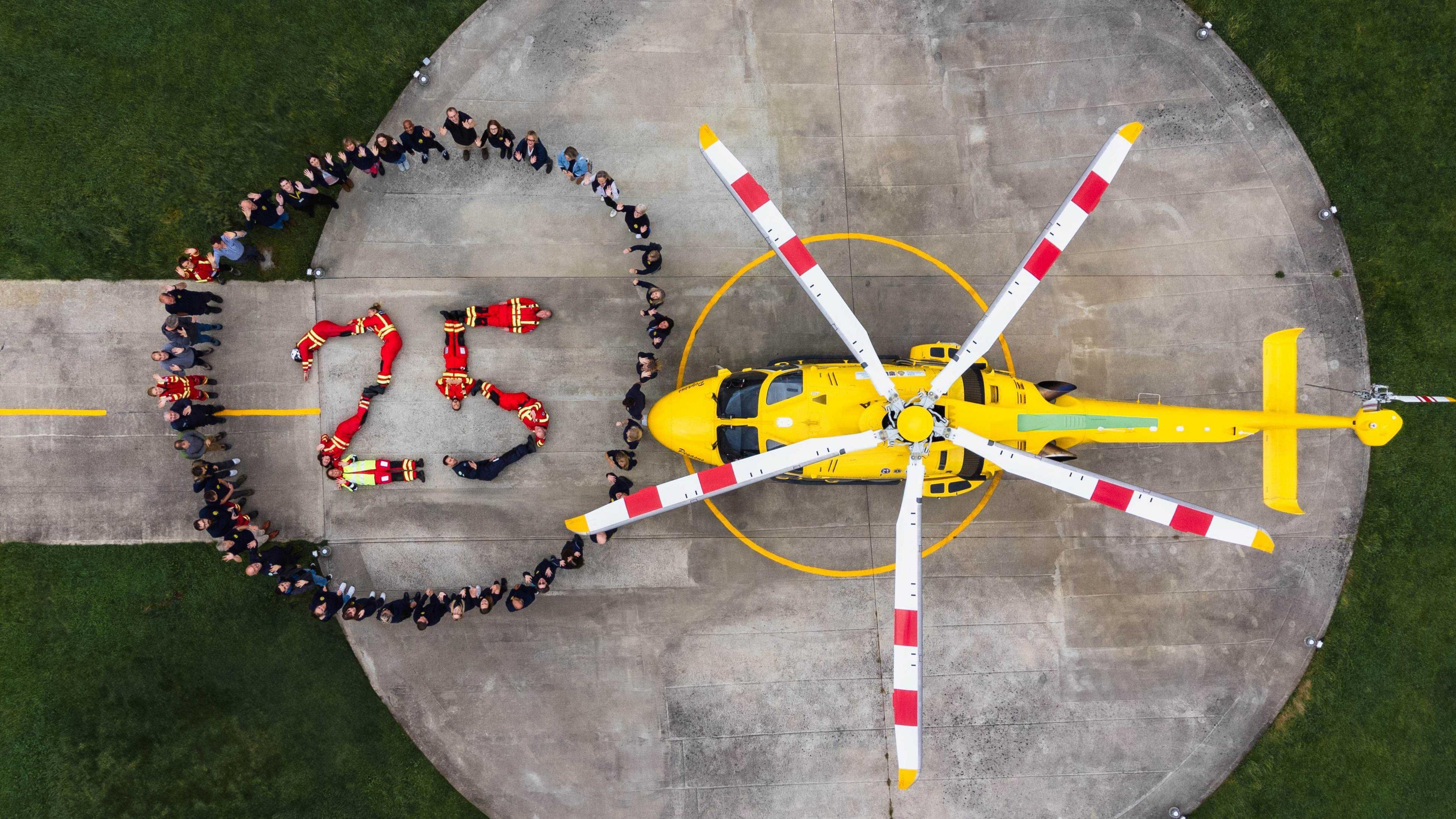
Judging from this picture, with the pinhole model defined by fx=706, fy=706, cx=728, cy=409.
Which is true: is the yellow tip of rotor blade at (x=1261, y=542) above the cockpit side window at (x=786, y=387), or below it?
below

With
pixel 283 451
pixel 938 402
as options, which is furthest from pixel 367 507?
pixel 938 402

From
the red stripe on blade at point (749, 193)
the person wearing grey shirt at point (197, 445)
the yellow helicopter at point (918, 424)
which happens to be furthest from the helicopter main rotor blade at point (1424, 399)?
the person wearing grey shirt at point (197, 445)

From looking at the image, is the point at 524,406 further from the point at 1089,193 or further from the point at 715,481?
the point at 1089,193

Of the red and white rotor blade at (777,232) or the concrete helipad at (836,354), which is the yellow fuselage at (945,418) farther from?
the concrete helipad at (836,354)

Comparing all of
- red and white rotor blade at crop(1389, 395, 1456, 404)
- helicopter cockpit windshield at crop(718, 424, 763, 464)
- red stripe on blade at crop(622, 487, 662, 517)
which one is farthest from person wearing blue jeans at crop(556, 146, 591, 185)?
red and white rotor blade at crop(1389, 395, 1456, 404)

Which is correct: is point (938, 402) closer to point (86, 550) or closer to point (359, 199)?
point (359, 199)
